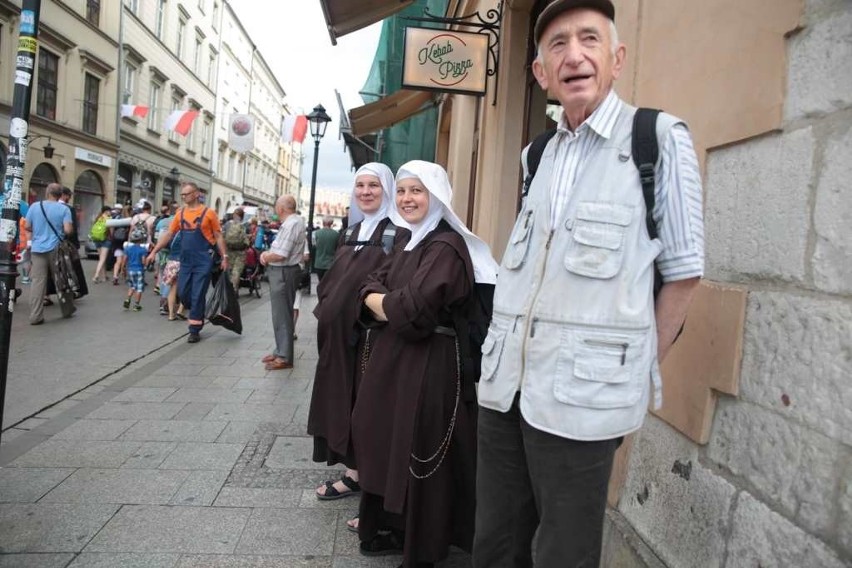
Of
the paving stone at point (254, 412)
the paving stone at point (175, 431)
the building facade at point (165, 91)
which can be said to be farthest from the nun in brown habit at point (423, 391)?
the building facade at point (165, 91)

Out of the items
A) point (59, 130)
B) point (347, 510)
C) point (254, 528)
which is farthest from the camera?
point (59, 130)

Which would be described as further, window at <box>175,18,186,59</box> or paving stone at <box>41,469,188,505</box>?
window at <box>175,18,186,59</box>

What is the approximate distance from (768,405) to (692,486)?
0.44 meters

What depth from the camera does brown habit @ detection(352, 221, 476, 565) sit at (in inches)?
92.6

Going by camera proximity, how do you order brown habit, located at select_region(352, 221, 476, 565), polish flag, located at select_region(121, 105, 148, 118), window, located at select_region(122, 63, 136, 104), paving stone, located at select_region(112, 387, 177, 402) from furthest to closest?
window, located at select_region(122, 63, 136, 104)
polish flag, located at select_region(121, 105, 148, 118)
paving stone, located at select_region(112, 387, 177, 402)
brown habit, located at select_region(352, 221, 476, 565)

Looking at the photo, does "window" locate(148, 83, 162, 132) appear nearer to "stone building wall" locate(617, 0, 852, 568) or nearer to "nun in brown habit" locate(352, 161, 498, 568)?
"nun in brown habit" locate(352, 161, 498, 568)

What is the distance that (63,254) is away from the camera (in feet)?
26.3

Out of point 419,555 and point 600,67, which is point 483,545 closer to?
point 419,555

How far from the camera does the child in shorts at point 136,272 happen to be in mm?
9648

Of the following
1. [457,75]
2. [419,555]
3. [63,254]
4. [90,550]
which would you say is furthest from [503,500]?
[63,254]

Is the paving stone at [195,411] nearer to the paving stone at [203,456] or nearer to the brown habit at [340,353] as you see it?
the paving stone at [203,456]

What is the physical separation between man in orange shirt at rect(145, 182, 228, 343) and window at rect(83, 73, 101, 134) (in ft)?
63.3

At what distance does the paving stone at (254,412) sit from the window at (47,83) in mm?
20117

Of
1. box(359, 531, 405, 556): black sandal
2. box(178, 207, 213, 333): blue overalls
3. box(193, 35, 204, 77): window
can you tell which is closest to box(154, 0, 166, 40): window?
box(193, 35, 204, 77): window
